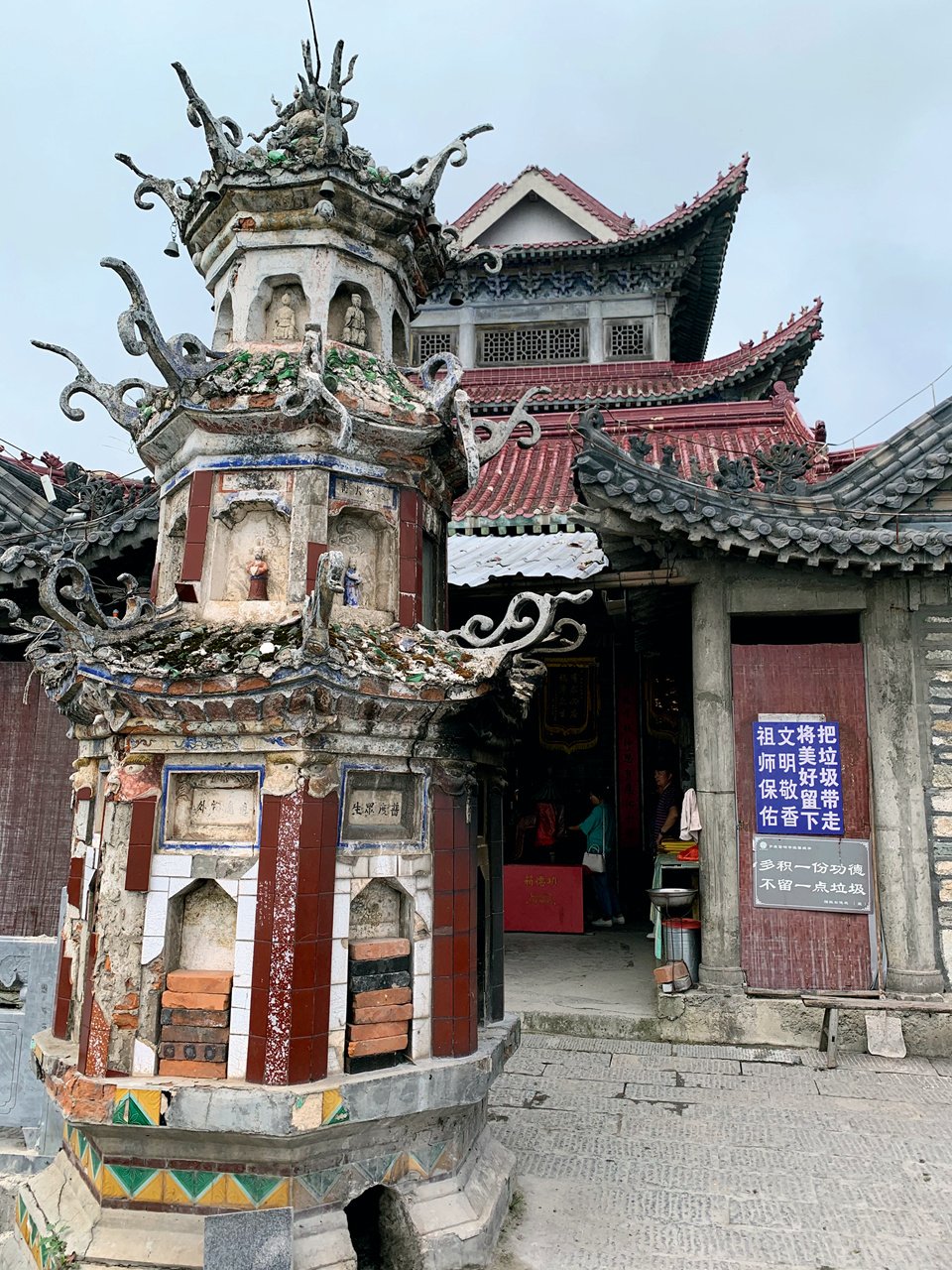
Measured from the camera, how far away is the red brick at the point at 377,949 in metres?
4.60

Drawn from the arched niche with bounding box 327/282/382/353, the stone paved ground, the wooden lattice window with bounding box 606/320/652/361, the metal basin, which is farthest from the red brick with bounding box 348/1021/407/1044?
the wooden lattice window with bounding box 606/320/652/361

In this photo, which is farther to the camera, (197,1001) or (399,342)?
(399,342)

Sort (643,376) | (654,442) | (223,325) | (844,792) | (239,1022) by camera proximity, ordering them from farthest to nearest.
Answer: (643,376)
(654,442)
(844,792)
(223,325)
(239,1022)

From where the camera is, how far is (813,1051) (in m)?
8.16

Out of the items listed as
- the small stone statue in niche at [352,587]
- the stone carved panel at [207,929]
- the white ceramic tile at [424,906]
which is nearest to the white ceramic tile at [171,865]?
the stone carved panel at [207,929]

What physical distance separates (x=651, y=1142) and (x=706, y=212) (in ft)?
51.5

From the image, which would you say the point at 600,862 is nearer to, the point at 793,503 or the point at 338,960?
the point at 793,503

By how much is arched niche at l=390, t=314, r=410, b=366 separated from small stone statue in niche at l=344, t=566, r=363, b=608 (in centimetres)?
175

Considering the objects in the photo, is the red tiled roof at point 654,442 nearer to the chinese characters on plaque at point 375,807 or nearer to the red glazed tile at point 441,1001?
the chinese characters on plaque at point 375,807

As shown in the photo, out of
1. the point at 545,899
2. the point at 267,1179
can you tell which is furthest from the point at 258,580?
the point at 545,899

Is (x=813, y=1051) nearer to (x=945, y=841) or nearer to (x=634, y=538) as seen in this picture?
(x=945, y=841)

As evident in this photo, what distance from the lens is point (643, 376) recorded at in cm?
1728

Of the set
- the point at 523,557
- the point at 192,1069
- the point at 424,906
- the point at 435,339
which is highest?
the point at 435,339

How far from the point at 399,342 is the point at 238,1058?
180 inches
